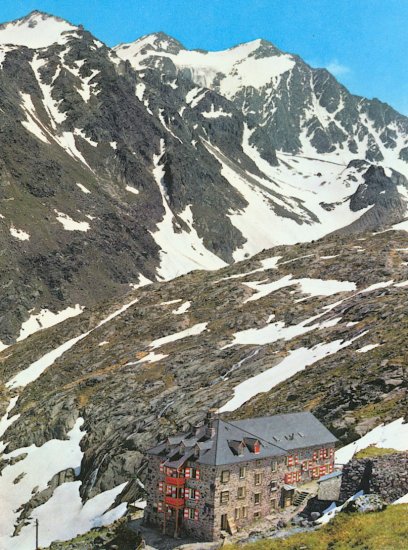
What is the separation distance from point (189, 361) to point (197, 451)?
46775mm

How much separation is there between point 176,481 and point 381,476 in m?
12.9

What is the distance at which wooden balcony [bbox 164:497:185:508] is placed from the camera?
41812mm

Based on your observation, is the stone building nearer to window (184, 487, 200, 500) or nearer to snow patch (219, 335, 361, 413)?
window (184, 487, 200, 500)

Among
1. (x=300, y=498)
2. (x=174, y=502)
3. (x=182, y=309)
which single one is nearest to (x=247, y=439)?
(x=300, y=498)

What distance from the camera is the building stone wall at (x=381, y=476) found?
3541 centimetres

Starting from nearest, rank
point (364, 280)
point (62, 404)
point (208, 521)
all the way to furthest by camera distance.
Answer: point (208, 521)
point (62, 404)
point (364, 280)

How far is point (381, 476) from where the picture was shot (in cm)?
3572

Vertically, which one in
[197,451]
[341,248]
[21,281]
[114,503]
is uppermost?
[21,281]

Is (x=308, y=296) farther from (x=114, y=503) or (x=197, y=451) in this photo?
(x=197, y=451)

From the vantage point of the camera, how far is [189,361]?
88625 mm

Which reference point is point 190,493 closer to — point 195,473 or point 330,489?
point 195,473

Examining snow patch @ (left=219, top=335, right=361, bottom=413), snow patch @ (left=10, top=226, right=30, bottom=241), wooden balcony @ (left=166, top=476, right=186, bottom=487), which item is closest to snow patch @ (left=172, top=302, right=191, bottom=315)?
snow patch @ (left=219, top=335, right=361, bottom=413)

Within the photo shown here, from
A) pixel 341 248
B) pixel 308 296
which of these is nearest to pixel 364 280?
pixel 308 296

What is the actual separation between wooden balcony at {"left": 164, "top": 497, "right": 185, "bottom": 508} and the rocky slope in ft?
47.1
